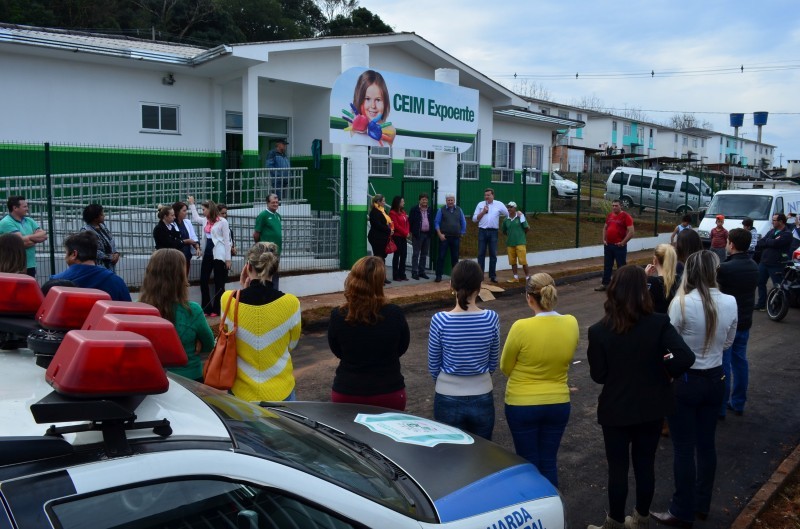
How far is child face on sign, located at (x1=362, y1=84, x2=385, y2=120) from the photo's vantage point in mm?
14141

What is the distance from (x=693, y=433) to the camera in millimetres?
4867

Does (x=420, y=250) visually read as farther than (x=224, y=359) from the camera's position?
Yes

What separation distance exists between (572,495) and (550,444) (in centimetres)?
89

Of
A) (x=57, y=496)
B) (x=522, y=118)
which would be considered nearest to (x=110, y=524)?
(x=57, y=496)

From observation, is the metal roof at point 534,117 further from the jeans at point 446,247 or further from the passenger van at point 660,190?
the jeans at point 446,247

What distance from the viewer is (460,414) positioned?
457 cm

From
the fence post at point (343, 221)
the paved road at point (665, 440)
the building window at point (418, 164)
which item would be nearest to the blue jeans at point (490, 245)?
the fence post at point (343, 221)

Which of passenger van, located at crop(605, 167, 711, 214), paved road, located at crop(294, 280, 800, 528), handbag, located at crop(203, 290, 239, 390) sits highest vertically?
passenger van, located at crop(605, 167, 711, 214)

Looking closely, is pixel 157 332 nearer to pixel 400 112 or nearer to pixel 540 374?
pixel 540 374

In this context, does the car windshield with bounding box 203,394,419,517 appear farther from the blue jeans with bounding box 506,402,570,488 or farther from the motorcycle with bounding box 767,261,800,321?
the motorcycle with bounding box 767,261,800,321

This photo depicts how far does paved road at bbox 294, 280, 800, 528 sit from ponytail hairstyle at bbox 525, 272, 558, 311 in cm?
157

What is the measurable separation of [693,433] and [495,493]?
99.1 inches

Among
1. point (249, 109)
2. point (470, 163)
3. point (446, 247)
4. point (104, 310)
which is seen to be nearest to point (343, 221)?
point (446, 247)

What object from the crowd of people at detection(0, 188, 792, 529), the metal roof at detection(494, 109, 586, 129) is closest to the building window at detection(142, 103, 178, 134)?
the metal roof at detection(494, 109, 586, 129)
